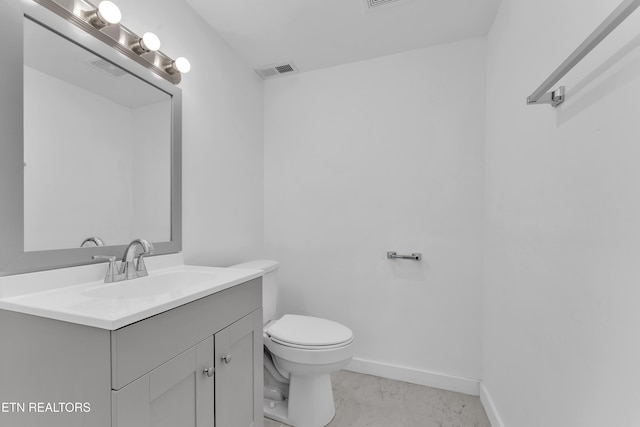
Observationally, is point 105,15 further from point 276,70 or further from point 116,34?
point 276,70

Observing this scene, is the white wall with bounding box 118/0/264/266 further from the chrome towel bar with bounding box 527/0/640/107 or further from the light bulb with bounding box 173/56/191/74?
the chrome towel bar with bounding box 527/0/640/107

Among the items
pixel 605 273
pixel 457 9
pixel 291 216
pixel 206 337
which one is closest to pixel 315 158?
pixel 291 216

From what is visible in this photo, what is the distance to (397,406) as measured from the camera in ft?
5.42

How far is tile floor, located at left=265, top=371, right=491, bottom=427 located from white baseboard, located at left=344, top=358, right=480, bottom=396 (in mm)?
32

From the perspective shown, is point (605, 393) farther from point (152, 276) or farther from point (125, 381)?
point (152, 276)

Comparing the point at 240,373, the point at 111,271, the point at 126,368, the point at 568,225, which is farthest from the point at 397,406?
the point at 111,271

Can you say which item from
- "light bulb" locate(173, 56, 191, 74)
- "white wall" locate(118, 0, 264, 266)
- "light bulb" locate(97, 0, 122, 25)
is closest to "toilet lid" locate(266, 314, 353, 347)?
"white wall" locate(118, 0, 264, 266)

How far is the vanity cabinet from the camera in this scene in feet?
2.24

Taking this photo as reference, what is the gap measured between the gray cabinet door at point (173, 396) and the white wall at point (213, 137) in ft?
2.33

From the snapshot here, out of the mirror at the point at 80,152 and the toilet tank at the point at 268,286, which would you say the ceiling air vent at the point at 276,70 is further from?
the toilet tank at the point at 268,286

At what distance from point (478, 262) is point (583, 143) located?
1133 millimetres

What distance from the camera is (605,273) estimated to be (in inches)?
27.7

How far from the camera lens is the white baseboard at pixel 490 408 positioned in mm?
1412

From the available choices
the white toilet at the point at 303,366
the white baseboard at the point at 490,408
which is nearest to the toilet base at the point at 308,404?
the white toilet at the point at 303,366
